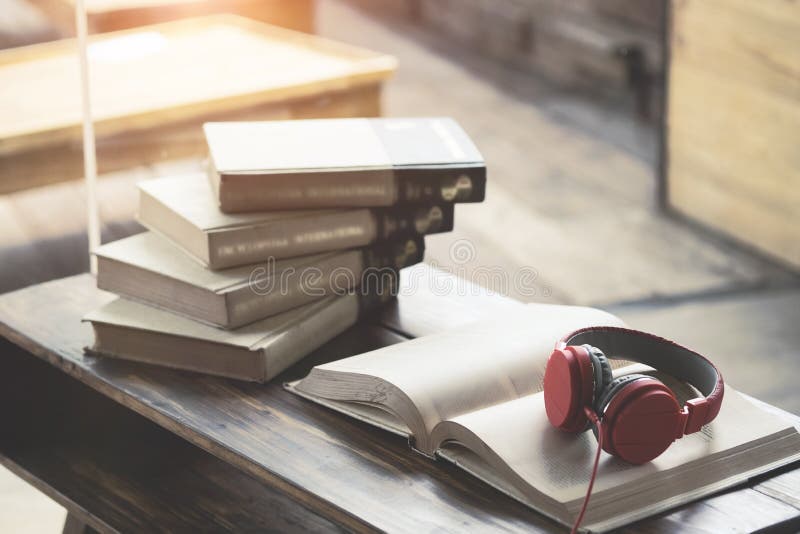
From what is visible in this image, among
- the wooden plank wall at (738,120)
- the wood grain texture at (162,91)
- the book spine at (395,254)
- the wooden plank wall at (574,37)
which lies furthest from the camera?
the wooden plank wall at (574,37)

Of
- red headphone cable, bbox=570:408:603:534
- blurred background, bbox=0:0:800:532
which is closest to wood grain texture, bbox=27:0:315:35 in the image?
blurred background, bbox=0:0:800:532

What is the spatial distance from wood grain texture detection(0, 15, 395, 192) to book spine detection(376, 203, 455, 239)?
0.95 metres

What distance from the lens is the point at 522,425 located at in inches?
32.2

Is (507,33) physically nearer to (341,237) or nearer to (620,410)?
(341,237)

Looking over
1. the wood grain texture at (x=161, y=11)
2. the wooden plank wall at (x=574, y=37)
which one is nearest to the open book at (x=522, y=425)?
the wood grain texture at (x=161, y=11)

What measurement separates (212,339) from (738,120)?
69.1 inches

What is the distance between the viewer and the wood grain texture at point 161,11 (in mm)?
2521

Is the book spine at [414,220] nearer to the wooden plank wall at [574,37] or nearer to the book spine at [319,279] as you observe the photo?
the book spine at [319,279]

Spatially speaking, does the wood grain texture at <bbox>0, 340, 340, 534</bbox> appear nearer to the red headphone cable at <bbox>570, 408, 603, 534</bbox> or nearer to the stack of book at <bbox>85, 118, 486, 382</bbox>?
the stack of book at <bbox>85, 118, 486, 382</bbox>

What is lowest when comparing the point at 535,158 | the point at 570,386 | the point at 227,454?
the point at 535,158

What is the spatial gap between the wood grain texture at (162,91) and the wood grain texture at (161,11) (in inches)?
3.2

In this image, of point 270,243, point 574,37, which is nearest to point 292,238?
point 270,243

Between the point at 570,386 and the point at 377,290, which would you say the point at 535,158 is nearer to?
the point at 377,290

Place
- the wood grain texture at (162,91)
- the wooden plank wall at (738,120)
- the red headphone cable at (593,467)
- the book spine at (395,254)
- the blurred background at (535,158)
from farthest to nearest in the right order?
the wooden plank wall at (738,120), the blurred background at (535,158), the wood grain texture at (162,91), the book spine at (395,254), the red headphone cable at (593,467)
